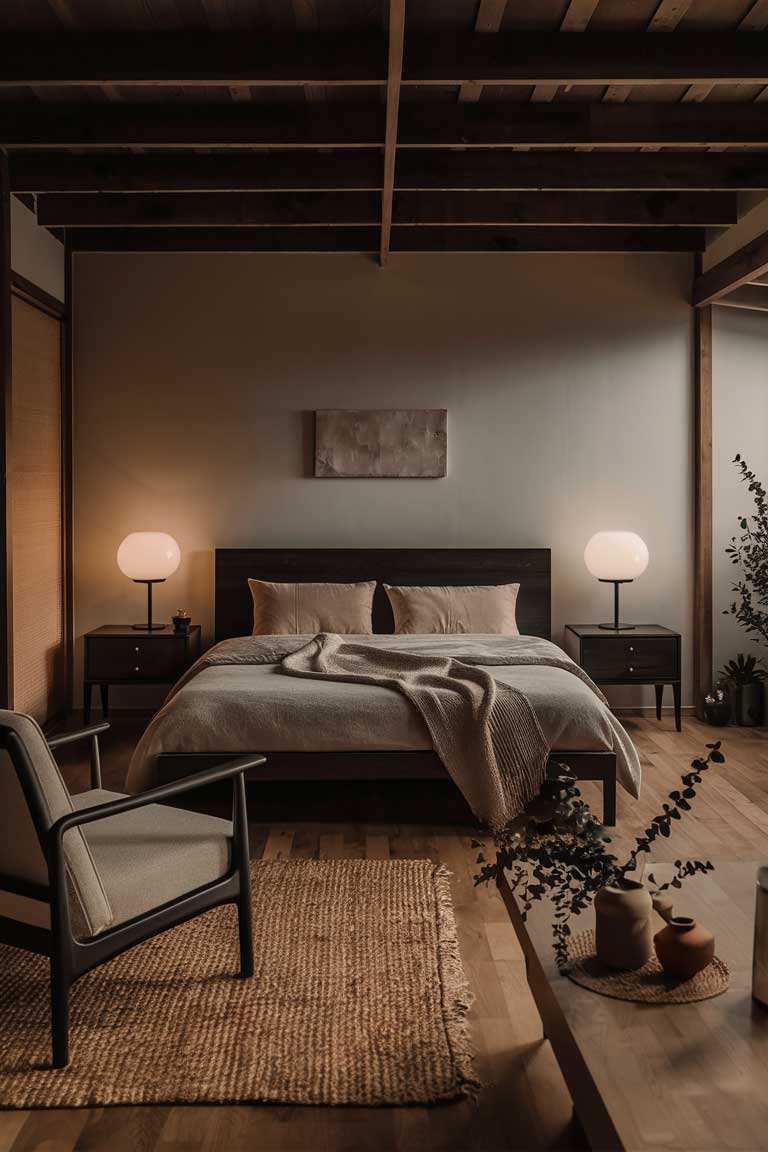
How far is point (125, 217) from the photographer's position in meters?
5.48

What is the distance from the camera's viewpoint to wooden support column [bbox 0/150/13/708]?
4.57 metres

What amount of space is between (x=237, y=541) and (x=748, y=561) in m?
3.02

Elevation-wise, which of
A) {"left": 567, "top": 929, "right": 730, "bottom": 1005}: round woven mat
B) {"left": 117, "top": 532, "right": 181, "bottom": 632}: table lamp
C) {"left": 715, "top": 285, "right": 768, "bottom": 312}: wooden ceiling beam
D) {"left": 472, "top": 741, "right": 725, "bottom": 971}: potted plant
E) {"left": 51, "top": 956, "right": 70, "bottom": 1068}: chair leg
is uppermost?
{"left": 715, "top": 285, "right": 768, "bottom": 312}: wooden ceiling beam

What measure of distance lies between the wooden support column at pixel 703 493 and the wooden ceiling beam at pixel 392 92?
81.8 inches

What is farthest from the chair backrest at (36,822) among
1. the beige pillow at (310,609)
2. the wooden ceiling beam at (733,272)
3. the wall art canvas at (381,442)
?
the wooden ceiling beam at (733,272)

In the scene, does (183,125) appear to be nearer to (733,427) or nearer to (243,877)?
(243,877)

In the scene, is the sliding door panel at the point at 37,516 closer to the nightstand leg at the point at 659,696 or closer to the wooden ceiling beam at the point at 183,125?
the wooden ceiling beam at the point at 183,125

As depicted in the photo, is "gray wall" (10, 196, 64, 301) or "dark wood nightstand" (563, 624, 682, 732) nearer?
"gray wall" (10, 196, 64, 301)

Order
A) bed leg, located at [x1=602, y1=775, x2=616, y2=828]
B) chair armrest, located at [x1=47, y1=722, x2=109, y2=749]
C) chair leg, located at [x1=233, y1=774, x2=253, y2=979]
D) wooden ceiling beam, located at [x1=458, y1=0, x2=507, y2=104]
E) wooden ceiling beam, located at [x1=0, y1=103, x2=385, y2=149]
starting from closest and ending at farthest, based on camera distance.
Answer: chair leg, located at [x1=233, y1=774, x2=253, y2=979] < chair armrest, located at [x1=47, y1=722, x2=109, y2=749] < wooden ceiling beam, located at [x1=458, y1=0, x2=507, y2=104] < bed leg, located at [x1=602, y1=775, x2=616, y2=828] < wooden ceiling beam, located at [x1=0, y1=103, x2=385, y2=149]

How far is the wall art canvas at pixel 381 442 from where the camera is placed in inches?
237

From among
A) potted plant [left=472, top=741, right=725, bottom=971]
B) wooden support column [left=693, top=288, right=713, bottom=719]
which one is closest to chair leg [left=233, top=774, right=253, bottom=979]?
potted plant [left=472, top=741, right=725, bottom=971]

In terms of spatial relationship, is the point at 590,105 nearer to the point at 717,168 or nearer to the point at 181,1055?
the point at 717,168

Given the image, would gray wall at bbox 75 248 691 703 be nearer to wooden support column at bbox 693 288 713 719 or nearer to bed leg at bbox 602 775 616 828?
wooden support column at bbox 693 288 713 719

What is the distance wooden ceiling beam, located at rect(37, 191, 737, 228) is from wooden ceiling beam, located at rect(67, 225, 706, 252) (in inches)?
17.6
